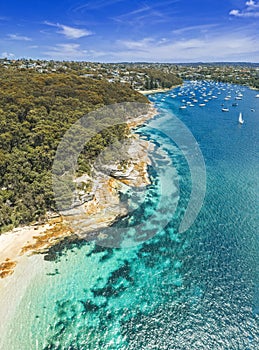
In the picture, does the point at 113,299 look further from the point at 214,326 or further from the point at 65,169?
the point at 65,169

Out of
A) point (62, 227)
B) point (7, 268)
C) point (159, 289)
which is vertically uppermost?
point (62, 227)

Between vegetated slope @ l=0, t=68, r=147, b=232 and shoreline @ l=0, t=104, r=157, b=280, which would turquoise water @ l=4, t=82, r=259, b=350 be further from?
vegetated slope @ l=0, t=68, r=147, b=232

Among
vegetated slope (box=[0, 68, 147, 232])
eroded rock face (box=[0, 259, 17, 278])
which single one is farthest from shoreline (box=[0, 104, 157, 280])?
vegetated slope (box=[0, 68, 147, 232])

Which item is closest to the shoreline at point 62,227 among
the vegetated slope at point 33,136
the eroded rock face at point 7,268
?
the eroded rock face at point 7,268

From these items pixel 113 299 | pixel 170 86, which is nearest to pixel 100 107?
pixel 113 299

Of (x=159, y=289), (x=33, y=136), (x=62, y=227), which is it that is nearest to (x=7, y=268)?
(x=62, y=227)

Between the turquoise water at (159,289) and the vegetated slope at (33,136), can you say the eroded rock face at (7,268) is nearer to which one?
the turquoise water at (159,289)

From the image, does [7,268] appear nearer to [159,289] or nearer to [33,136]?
[159,289]
